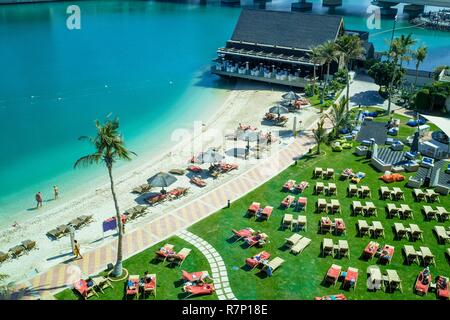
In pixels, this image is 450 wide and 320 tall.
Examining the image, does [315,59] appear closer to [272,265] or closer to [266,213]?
[266,213]

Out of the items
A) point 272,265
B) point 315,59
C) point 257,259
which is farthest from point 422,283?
point 315,59

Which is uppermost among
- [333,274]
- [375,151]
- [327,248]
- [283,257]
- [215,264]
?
[375,151]

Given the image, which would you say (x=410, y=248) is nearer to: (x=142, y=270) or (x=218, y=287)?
(x=218, y=287)

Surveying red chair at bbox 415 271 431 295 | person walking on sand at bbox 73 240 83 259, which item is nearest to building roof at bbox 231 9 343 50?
red chair at bbox 415 271 431 295

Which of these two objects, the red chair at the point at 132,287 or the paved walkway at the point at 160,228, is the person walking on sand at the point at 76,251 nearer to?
the paved walkway at the point at 160,228

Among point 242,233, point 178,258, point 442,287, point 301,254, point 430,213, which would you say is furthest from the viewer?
point 430,213

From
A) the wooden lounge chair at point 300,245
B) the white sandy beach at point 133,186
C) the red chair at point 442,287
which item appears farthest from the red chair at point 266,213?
the red chair at point 442,287
